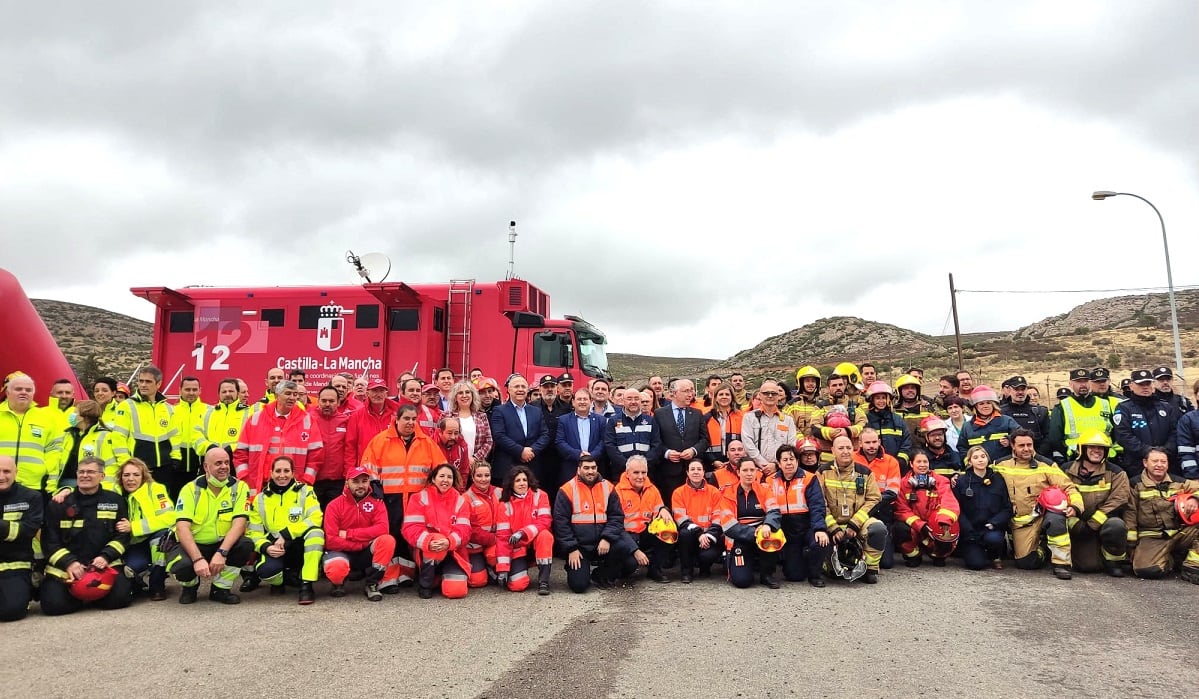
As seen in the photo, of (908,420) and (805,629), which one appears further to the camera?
(908,420)

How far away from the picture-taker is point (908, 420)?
30.4ft

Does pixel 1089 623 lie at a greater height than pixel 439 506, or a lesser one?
lesser

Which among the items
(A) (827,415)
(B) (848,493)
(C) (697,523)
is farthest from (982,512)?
(C) (697,523)

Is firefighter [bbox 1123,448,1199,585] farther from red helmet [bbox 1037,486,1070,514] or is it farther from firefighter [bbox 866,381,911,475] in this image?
firefighter [bbox 866,381,911,475]

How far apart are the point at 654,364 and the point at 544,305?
7446cm

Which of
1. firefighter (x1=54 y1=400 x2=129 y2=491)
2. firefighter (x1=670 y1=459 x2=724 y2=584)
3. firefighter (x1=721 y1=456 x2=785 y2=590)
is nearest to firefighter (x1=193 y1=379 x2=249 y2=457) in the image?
firefighter (x1=54 y1=400 x2=129 y2=491)

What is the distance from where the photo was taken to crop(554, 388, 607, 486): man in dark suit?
27.3 ft

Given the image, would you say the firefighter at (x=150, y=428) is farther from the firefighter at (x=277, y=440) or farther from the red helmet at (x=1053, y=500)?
the red helmet at (x=1053, y=500)

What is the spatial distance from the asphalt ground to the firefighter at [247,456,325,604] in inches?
11.1

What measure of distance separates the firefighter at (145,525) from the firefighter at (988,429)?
27.0 ft

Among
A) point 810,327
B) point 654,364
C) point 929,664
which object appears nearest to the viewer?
point 929,664

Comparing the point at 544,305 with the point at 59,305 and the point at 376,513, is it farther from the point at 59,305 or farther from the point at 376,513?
the point at 59,305

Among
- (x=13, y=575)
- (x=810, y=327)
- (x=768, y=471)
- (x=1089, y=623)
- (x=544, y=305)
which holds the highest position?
(x=810, y=327)

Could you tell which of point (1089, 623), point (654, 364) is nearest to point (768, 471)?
point (1089, 623)
